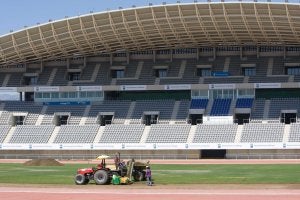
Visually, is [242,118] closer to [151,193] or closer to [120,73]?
[120,73]

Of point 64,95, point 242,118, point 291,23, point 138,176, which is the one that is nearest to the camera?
point 138,176

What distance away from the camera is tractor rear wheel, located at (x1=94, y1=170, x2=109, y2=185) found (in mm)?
33562

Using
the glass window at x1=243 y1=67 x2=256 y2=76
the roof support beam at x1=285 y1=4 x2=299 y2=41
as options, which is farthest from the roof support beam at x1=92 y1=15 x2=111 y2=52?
the roof support beam at x1=285 y1=4 x2=299 y2=41

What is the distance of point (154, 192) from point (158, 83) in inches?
2035

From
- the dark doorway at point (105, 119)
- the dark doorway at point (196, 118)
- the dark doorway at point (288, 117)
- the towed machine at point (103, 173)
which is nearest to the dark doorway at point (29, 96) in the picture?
the dark doorway at point (105, 119)

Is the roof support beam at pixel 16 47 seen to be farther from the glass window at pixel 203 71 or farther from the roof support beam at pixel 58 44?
the glass window at pixel 203 71

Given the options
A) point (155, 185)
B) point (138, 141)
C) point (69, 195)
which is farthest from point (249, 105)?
point (69, 195)

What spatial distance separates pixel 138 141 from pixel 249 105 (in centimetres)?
1411

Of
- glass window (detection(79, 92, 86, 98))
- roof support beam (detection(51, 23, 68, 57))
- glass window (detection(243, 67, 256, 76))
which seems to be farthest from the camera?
glass window (detection(79, 92, 86, 98))

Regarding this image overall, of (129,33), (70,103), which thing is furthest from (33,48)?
(129,33)

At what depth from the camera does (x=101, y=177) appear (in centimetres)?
3366

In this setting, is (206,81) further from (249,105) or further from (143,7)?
(143,7)

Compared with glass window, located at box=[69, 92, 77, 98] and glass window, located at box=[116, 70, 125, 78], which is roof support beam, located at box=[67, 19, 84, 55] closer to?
glass window, located at box=[116, 70, 125, 78]

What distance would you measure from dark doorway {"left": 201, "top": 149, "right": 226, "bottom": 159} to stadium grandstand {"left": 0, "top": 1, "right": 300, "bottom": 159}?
0.13 m
